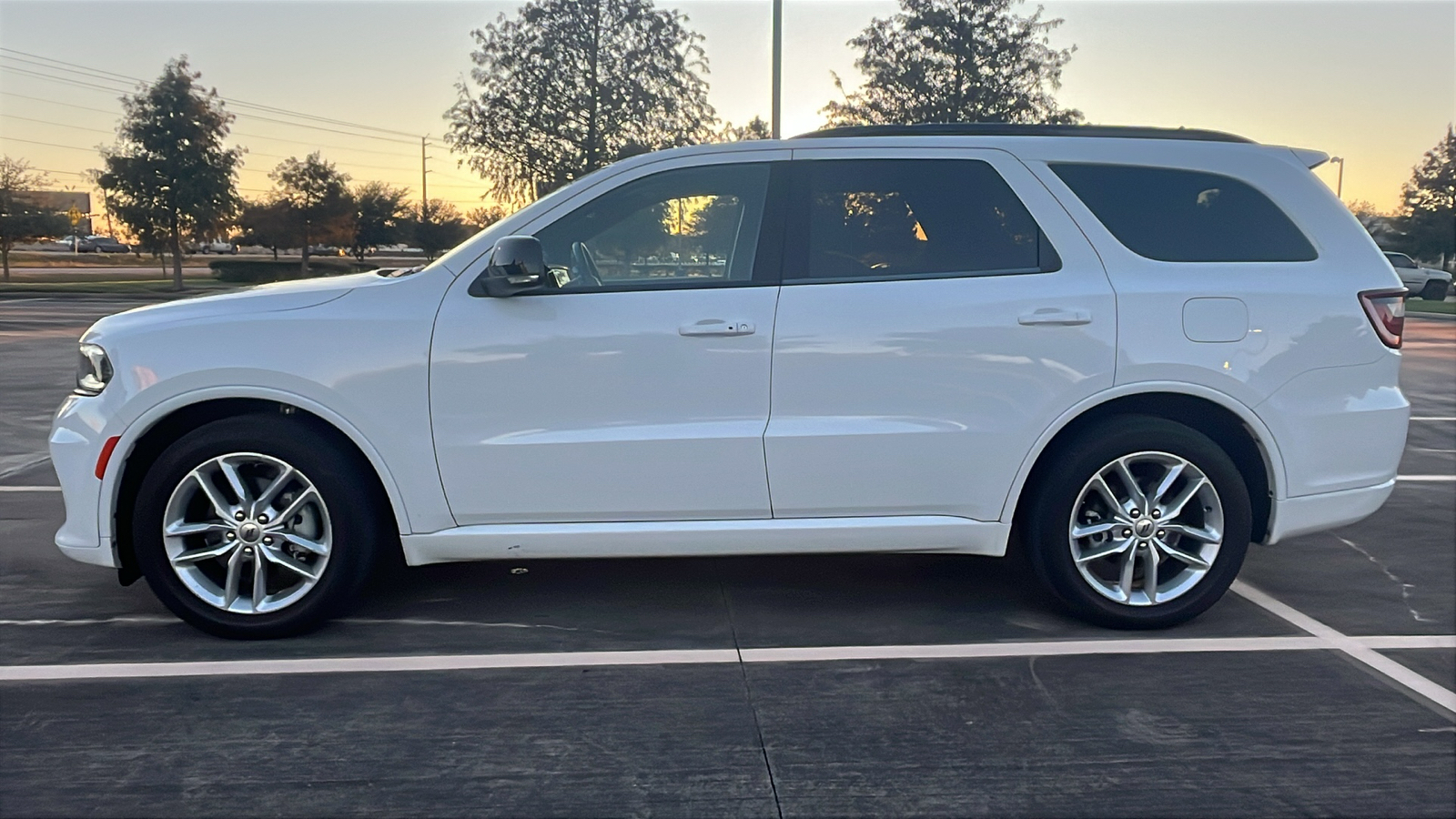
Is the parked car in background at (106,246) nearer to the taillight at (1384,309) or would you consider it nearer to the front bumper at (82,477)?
the front bumper at (82,477)

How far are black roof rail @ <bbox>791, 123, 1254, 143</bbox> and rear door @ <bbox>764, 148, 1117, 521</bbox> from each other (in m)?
0.31

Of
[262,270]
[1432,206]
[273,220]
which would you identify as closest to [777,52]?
[262,270]

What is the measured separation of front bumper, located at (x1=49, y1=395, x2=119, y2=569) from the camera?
414 centimetres

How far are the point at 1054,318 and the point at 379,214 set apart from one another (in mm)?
63084

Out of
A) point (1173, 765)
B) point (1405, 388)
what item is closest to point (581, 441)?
point (1173, 765)

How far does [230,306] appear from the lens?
419 centimetres

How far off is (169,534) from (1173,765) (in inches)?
139

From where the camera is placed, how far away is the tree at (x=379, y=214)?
6272cm

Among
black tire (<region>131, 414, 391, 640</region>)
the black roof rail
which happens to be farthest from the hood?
the black roof rail

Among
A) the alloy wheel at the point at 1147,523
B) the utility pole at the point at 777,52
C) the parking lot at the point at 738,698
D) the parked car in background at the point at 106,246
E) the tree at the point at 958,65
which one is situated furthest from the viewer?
the parked car in background at the point at 106,246

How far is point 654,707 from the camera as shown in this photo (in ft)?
11.9

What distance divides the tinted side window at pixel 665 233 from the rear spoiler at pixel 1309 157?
7.08 ft

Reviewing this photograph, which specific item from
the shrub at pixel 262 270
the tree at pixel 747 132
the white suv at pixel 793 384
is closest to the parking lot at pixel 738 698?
the white suv at pixel 793 384

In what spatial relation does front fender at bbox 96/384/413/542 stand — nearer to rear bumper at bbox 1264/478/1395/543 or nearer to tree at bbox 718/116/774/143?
rear bumper at bbox 1264/478/1395/543
